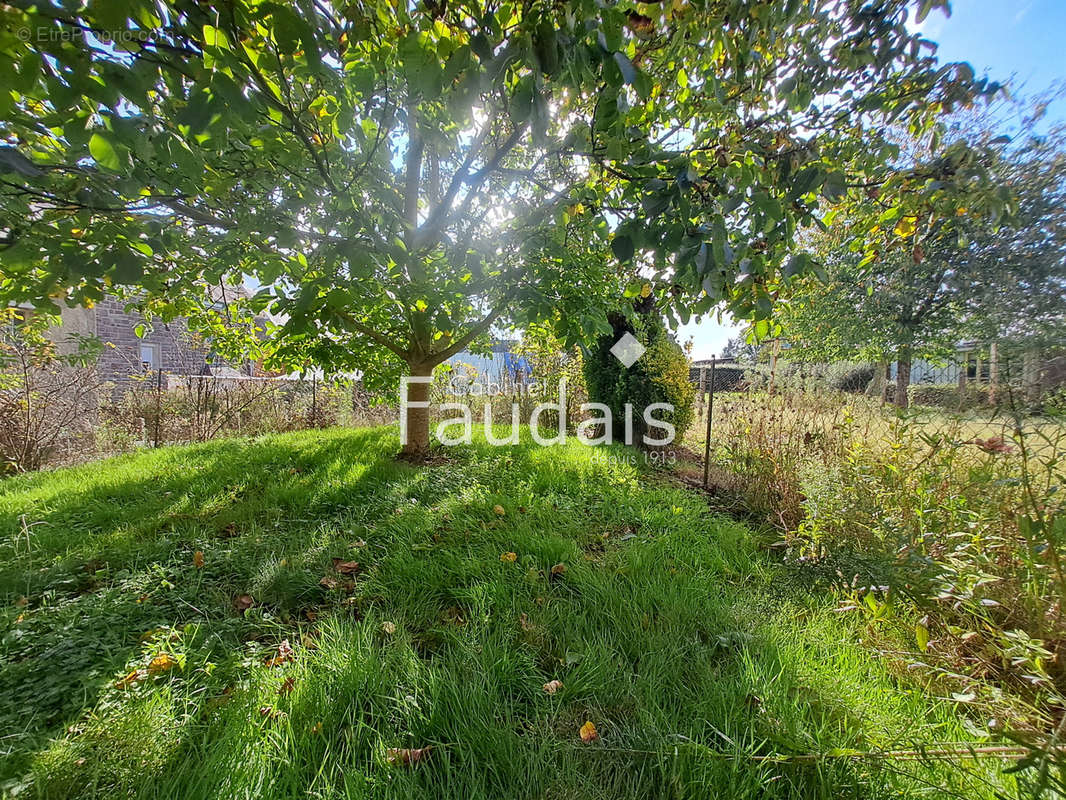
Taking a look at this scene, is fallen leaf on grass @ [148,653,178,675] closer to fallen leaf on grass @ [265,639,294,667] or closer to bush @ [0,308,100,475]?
fallen leaf on grass @ [265,639,294,667]

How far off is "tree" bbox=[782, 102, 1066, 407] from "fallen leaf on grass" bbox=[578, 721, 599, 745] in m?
6.66

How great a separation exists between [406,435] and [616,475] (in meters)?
2.52

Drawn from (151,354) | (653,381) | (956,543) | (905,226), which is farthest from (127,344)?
(956,543)

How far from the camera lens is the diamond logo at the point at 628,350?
5.61m

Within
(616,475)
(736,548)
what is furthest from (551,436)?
(736,548)

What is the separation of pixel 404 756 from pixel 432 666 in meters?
0.32

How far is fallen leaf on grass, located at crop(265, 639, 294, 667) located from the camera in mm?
1548

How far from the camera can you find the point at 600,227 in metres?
2.33

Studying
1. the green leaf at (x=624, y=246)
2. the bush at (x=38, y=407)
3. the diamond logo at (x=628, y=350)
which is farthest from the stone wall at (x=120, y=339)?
the green leaf at (x=624, y=246)

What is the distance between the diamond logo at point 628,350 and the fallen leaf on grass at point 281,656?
5.04 m

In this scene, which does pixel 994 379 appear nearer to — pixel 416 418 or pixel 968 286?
pixel 416 418

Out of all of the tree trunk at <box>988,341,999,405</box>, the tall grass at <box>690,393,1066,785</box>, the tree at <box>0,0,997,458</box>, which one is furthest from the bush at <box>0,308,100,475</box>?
the tree trunk at <box>988,341,999,405</box>

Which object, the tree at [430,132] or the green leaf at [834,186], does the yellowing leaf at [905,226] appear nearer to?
the tree at [430,132]

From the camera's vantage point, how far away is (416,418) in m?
4.53
